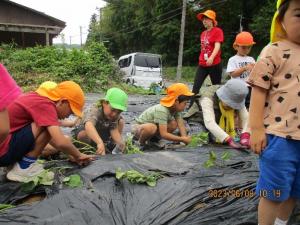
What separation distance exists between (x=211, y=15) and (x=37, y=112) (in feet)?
9.59

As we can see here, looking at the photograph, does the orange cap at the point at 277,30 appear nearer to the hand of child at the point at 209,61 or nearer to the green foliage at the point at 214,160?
the green foliage at the point at 214,160

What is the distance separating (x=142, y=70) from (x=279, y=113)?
15944mm

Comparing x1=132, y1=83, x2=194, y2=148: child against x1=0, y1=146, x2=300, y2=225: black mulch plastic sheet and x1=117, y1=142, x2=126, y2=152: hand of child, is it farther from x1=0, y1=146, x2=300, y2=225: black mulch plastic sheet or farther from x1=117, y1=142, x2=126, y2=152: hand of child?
x1=0, y1=146, x2=300, y2=225: black mulch plastic sheet

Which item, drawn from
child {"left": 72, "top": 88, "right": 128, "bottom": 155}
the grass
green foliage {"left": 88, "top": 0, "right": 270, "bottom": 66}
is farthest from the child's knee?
green foliage {"left": 88, "top": 0, "right": 270, "bottom": 66}

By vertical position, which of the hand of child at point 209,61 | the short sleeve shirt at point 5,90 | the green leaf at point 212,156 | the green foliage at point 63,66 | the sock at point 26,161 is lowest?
the green foliage at point 63,66

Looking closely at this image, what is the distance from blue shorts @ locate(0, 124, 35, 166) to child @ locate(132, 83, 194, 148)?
132 cm

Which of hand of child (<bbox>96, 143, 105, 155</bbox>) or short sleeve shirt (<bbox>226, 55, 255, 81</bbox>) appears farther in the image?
short sleeve shirt (<bbox>226, 55, 255, 81</bbox>)

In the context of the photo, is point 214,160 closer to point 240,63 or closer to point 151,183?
point 151,183

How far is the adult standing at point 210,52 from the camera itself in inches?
185

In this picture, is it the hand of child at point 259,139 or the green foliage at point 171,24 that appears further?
the green foliage at point 171,24

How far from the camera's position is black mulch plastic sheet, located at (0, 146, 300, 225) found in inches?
78.0

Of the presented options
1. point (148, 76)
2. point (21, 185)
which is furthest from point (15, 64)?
point (21, 185)

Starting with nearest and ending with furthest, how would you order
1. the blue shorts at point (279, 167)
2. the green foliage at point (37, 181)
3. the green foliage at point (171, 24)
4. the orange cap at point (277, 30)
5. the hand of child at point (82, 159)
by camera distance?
the blue shorts at point (279, 167), the orange cap at point (277, 30), the green foliage at point (37, 181), the hand of child at point (82, 159), the green foliage at point (171, 24)

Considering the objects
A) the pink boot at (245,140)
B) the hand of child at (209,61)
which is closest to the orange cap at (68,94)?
the pink boot at (245,140)
